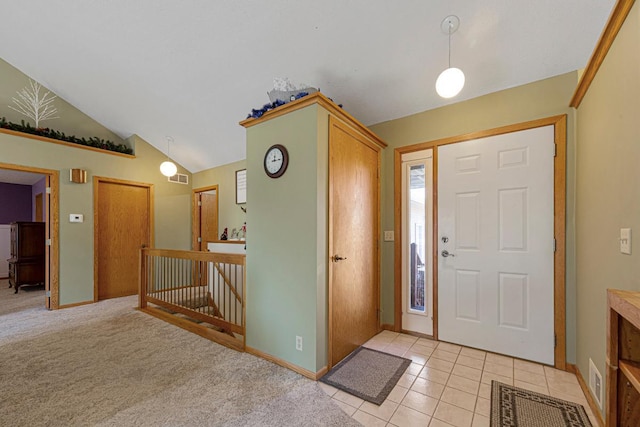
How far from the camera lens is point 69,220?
159 inches

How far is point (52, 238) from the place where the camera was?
3.88 m

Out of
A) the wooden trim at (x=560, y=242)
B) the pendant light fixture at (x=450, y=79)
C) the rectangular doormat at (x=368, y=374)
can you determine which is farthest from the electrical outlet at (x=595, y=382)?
the pendant light fixture at (x=450, y=79)

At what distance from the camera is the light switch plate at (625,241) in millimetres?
1285

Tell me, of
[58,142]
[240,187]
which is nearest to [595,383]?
[240,187]

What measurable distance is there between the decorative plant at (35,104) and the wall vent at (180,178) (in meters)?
1.87

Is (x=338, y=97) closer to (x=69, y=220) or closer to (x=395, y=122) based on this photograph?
(x=395, y=122)

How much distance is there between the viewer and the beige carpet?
161 cm

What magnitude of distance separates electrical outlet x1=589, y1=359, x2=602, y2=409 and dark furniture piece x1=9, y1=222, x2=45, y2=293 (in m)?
8.07

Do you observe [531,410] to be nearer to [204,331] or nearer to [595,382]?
[595,382]

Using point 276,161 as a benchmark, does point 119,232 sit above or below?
below

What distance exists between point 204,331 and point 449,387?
2381mm

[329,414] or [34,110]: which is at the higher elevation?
[34,110]

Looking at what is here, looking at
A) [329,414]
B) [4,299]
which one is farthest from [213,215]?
[329,414]

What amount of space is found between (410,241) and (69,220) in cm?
499
